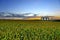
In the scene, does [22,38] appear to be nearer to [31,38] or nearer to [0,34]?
[31,38]

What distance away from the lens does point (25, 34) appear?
9.20 m

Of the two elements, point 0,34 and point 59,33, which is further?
point 59,33

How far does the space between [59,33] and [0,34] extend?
317 cm

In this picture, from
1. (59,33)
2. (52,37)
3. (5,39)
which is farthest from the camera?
(59,33)

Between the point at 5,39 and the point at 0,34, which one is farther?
the point at 0,34

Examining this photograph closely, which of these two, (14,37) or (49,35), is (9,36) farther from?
(49,35)

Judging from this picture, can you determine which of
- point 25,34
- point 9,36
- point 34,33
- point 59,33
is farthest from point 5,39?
point 59,33

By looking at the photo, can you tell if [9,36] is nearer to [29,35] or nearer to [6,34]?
[6,34]

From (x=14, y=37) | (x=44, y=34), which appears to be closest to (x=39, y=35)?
(x=44, y=34)

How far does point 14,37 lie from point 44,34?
162 cm

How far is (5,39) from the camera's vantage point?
8383 millimetres

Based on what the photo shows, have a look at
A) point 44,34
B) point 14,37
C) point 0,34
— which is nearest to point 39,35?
point 44,34

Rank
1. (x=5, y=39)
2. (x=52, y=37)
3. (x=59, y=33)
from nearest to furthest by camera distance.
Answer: (x=5, y=39)
(x=52, y=37)
(x=59, y=33)

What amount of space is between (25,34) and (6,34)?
0.94 metres
